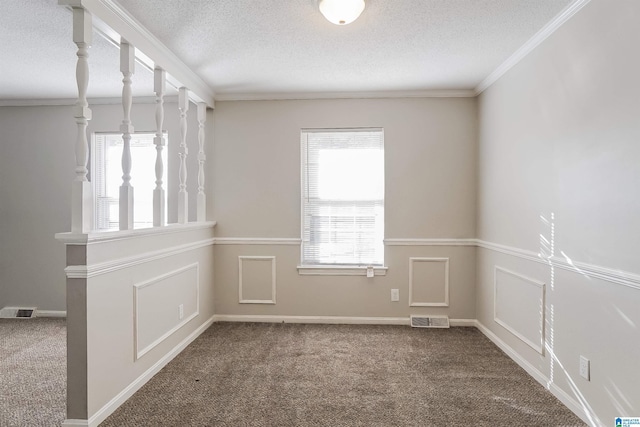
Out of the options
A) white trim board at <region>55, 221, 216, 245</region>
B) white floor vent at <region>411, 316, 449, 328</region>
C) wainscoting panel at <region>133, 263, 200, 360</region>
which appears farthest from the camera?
white floor vent at <region>411, 316, 449, 328</region>

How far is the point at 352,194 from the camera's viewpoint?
179 inches

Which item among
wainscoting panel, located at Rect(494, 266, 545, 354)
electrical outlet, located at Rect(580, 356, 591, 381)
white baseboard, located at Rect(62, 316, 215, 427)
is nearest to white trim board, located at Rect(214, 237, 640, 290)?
wainscoting panel, located at Rect(494, 266, 545, 354)

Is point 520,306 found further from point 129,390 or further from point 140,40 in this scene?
point 140,40

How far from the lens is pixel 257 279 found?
15.0 feet

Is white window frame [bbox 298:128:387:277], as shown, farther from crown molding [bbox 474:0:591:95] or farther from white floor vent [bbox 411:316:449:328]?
crown molding [bbox 474:0:591:95]

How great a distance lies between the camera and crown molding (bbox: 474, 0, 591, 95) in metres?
2.53

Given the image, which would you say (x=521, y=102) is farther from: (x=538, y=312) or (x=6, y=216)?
(x=6, y=216)

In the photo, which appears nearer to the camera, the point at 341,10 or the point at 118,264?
the point at 341,10

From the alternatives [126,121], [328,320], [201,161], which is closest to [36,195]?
[201,161]

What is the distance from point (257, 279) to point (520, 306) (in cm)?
264

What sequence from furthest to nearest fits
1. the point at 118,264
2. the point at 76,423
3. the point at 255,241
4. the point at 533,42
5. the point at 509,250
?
the point at 255,241 < the point at 509,250 < the point at 533,42 < the point at 118,264 < the point at 76,423

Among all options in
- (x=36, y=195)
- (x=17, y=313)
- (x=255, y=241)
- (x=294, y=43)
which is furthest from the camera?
(x=36, y=195)

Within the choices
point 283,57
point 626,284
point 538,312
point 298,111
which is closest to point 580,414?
point 538,312

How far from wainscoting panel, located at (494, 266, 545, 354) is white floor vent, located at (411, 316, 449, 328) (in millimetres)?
649
